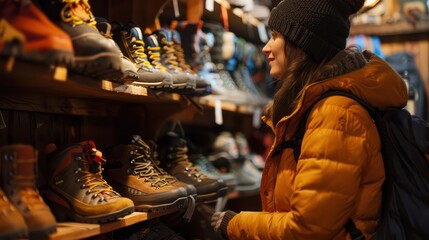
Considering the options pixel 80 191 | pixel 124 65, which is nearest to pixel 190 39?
pixel 124 65

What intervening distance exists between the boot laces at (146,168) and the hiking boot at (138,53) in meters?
0.20

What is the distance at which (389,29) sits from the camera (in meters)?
3.45

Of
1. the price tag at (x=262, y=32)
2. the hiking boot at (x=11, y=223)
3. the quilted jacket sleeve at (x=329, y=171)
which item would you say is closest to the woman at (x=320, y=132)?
the quilted jacket sleeve at (x=329, y=171)

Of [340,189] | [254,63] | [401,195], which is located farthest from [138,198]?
[254,63]

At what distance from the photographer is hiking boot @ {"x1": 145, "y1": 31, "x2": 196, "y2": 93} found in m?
1.61

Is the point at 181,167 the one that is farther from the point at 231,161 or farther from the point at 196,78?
the point at 231,161

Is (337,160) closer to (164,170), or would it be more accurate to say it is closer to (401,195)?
(401,195)

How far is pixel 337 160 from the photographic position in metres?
1.27

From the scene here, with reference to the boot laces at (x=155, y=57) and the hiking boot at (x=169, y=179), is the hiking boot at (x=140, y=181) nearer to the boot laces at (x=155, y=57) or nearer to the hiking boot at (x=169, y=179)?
the hiking boot at (x=169, y=179)

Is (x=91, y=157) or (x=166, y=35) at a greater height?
(x=166, y=35)

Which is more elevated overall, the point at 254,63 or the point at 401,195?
the point at 254,63

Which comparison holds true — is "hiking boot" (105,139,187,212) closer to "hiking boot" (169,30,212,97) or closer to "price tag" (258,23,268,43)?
"hiking boot" (169,30,212,97)

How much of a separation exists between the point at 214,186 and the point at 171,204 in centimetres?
29

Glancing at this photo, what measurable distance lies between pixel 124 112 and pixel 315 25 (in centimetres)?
80
